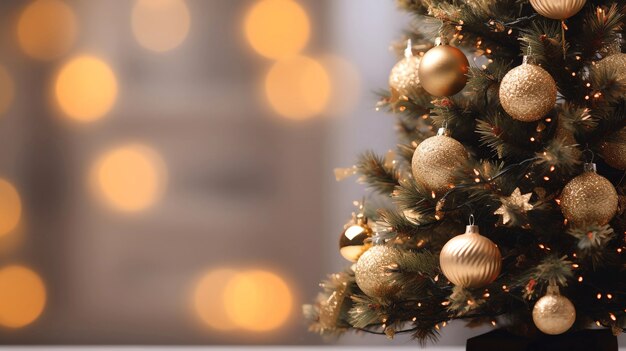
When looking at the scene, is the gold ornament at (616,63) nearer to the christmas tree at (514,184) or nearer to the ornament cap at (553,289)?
the christmas tree at (514,184)

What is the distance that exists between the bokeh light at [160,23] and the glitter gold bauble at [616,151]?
105 centimetres

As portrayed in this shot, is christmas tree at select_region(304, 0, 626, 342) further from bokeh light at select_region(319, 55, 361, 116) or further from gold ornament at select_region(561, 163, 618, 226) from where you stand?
bokeh light at select_region(319, 55, 361, 116)

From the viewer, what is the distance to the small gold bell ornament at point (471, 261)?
3.07ft

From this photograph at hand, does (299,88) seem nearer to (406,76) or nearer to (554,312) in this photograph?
(406,76)

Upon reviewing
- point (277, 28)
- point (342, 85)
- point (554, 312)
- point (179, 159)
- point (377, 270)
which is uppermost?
point (277, 28)

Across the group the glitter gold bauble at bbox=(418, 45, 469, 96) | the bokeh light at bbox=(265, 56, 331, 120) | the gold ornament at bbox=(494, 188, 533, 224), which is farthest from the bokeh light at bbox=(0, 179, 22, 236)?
the gold ornament at bbox=(494, 188, 533, 224)

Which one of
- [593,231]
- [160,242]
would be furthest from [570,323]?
[160,242]

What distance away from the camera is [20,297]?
5.50 ft

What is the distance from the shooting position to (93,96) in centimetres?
170

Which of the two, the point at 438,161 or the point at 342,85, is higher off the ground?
the point at 342,85

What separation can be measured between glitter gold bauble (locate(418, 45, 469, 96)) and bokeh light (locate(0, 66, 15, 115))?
112 cm

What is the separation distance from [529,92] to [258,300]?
93cm

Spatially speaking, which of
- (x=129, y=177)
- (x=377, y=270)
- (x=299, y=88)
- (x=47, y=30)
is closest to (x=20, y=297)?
(x=129, y=177)

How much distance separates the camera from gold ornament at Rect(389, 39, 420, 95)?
117 centimetres
